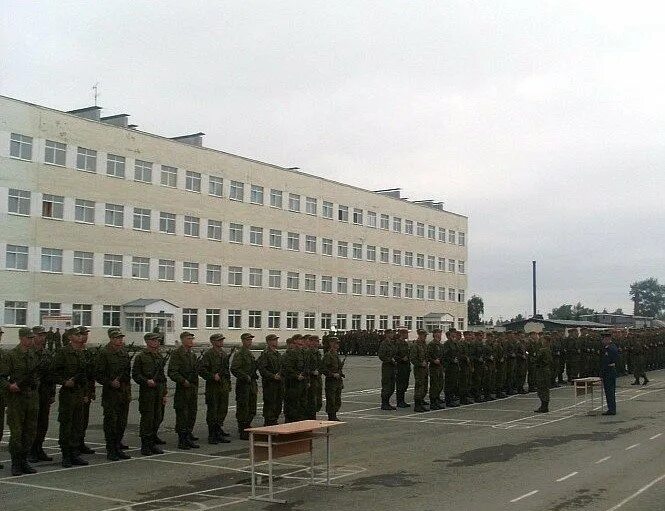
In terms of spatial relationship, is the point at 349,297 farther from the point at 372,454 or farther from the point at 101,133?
the point at 372,454

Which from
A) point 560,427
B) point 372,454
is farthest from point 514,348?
point 372,454

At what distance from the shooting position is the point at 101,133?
162ft

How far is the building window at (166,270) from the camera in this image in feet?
174

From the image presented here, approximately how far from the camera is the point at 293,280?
63719 millimetres

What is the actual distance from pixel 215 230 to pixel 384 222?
69.7 ft

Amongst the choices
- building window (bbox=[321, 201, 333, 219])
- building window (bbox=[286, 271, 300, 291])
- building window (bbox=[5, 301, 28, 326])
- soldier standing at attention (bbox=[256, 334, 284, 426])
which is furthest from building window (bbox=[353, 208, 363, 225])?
soldier standing at attention (bbox=[256, 334, 284, 426])

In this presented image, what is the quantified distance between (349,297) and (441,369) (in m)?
48.3

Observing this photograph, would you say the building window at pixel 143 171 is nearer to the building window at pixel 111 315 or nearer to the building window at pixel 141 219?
the building window at pixel 141 219

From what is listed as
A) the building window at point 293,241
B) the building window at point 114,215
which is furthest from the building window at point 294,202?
the building window at point 114,215

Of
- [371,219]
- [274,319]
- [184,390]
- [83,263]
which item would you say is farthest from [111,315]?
[184,390]

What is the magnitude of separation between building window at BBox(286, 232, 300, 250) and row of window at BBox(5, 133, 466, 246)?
1997mm

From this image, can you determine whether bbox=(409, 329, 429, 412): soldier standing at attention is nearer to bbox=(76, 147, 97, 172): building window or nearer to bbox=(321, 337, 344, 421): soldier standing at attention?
bbox=(321, 337, 344, 421): soldier standing at attention

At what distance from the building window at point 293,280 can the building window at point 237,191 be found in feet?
25.4

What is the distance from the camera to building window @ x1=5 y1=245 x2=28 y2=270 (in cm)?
4456
